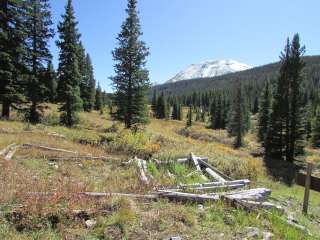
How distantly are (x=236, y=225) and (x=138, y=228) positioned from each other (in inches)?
84.2

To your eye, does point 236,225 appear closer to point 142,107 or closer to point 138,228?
point 138,228

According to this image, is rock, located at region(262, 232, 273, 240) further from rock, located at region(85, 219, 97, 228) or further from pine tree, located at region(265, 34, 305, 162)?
pine tree, located at region(265, 34, 305, 162)

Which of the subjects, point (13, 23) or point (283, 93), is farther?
point (283, 93)

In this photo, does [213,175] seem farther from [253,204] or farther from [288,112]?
[288,112]

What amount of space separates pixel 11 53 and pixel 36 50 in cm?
268

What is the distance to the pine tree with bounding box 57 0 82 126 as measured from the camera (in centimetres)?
3141

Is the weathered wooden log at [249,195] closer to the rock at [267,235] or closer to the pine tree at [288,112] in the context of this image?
the rock at [267,235]

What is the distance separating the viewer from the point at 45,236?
5695 mm

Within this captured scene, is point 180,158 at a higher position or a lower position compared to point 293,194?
higher

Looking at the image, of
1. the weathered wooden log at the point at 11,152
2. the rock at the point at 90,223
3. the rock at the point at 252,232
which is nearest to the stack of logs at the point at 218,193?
the rock at the point at 252,232

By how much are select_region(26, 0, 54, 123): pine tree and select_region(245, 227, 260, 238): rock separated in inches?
998

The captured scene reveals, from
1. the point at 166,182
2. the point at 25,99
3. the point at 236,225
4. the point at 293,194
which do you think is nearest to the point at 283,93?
the point at 293,194

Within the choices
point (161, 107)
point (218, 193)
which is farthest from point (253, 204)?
point (161, 107)

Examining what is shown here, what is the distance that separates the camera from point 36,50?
29.0 metres
